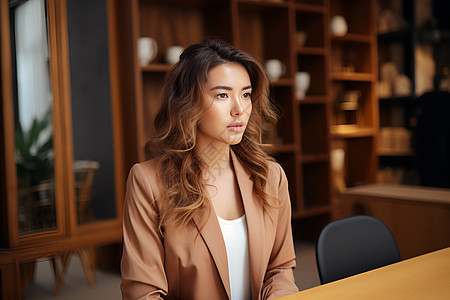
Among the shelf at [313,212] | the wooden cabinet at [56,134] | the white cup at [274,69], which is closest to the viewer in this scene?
the wooden cabinet at [56,134]

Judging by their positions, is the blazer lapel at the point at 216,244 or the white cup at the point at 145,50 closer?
the blazer lapel at the point at 216,244

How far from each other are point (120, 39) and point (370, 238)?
237 cm

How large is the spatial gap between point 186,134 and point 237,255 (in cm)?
41

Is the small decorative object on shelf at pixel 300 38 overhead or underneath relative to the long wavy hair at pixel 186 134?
overhead

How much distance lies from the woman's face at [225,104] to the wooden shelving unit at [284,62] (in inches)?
75.0

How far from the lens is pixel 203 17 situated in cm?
393

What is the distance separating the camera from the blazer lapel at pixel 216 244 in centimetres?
130

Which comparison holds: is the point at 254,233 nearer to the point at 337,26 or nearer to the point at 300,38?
the point at 300,38

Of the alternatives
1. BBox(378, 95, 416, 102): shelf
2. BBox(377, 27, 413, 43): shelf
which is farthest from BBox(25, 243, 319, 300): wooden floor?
BBox(377, 27, 413, 43): shelf

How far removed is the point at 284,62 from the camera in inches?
160

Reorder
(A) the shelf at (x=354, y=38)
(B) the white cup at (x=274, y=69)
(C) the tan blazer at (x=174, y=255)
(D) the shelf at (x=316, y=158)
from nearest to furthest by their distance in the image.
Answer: (C) the tan blazer at (x=174, y=255)
(B) the white cup at (x=274, y=69)
(D) the shelf at (x=316, y=158)
(A) the shelf at (x=354, y=38)

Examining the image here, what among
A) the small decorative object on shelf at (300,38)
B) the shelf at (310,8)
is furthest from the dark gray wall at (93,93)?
the small decorative object on shelf at (300,38)

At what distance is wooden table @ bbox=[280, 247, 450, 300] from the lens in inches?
45.6

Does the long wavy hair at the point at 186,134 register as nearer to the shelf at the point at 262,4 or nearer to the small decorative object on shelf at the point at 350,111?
the shelf at the point at 262,4
